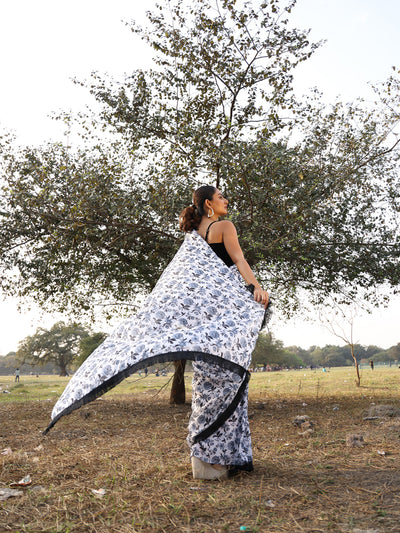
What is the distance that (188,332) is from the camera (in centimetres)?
390

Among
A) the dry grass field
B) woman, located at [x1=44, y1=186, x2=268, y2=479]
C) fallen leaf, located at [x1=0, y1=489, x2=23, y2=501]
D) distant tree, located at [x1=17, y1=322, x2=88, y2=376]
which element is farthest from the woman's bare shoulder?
distant tree, located at [x1=17, y1=322, x2=88, y2=376]

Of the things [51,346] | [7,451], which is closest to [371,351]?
[51,346]

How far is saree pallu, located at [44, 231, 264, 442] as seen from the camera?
3.66 m

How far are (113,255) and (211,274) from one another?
822 centimetres

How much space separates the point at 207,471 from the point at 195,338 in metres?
1.51

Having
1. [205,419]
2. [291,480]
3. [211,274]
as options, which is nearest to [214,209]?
[211,274]

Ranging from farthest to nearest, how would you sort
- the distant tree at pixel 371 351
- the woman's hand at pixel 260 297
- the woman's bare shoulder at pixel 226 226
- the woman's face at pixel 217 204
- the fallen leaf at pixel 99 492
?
the distant tree at pixel 371 351 < the woman's face at pixel 217 204 < the woman's bare shoulder at pixel 226 226 < the woman's hand at pixel 260 297 < the fallen leaf at pixel 99 492

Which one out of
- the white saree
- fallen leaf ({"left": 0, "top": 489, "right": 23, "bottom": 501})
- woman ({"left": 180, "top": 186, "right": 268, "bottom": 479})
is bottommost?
fallen leaf ({"left": 0, "top": 489, "right": 23, "bottom": 501})

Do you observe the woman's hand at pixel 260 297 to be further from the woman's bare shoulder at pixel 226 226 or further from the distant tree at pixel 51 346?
the distant tree at pixel 51 346

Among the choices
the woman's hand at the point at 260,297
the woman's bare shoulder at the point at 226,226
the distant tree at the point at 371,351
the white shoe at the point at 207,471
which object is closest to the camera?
the white shoe at the point at 207,471

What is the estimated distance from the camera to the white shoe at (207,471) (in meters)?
4.41

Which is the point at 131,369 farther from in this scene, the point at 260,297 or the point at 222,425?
the point at 260,297

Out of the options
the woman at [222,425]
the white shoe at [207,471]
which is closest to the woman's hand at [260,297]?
the woman at [222,425]

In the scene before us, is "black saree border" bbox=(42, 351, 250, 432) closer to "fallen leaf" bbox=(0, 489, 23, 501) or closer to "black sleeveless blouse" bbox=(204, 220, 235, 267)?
"fallen leaf" bbox=(0, 489, 23, 501)
